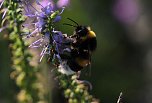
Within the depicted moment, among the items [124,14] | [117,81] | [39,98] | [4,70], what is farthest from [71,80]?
[124,14]

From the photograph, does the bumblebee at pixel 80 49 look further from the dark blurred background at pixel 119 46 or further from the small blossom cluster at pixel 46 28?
the dark blurred background at pixel 119 46

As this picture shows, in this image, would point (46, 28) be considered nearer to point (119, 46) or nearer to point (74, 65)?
point (74, 65)

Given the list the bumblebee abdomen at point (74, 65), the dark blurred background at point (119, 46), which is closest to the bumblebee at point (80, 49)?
A: the bumblebee abdomen at point (74, 65)

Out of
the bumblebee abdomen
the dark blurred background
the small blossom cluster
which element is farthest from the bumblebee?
the dark blurred background

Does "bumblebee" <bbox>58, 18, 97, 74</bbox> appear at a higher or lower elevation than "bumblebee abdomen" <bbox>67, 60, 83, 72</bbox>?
higher

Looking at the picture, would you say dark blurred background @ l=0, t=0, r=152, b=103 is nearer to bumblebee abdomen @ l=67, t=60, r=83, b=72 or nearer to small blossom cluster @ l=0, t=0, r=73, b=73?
bumblebee abdomen @ l=67, t=60, r=83, b=72

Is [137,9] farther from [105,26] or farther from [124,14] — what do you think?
[105,26]
